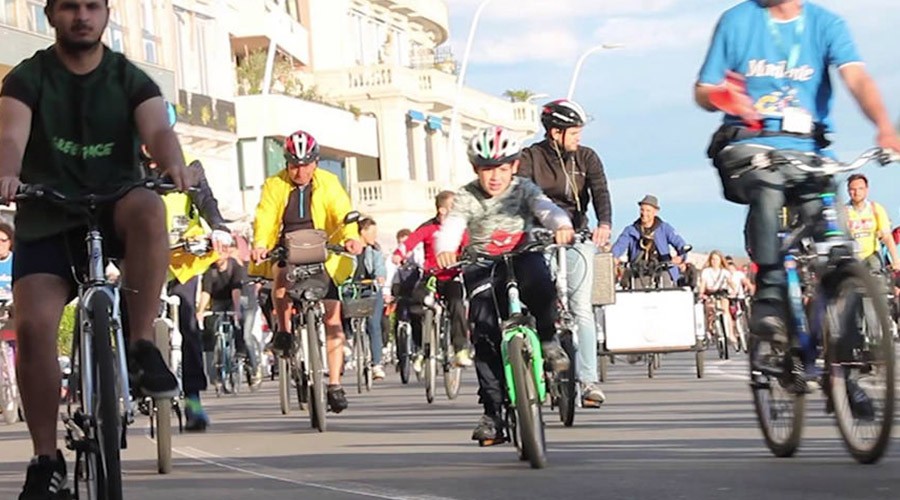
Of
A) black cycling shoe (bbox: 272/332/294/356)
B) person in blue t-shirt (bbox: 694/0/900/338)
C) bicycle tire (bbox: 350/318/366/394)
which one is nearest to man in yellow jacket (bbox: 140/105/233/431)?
black cycling shoe (bbox: 272/332/294/356)

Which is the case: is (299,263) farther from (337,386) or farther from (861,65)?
(861,65)

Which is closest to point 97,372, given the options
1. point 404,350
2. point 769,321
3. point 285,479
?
point 285,479

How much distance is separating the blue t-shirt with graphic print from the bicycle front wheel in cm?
319

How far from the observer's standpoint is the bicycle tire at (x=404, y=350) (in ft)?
79.0

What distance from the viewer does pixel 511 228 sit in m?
11.4

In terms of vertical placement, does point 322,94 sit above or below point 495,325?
above

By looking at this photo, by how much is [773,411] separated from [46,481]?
3.47 meters

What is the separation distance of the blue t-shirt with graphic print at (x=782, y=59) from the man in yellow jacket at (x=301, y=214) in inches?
238

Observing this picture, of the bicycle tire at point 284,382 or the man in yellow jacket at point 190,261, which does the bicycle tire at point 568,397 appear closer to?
the man in yellow jacket at point 190,261

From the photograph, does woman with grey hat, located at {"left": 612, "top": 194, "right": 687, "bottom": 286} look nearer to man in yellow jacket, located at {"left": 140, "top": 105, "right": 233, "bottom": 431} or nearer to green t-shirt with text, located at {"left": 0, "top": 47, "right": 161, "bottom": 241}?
man in yellow jacket, located at {"left": 140, "top": 105, "right": 233, "bottom": 431}

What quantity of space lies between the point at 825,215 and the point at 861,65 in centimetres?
71

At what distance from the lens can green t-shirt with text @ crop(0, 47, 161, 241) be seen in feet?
26.0

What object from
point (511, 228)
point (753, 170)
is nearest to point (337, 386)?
point (511, 228)

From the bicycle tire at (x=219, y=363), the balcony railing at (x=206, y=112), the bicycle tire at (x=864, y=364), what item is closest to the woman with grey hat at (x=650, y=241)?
the bicycle tire at (x=219, y=363)
